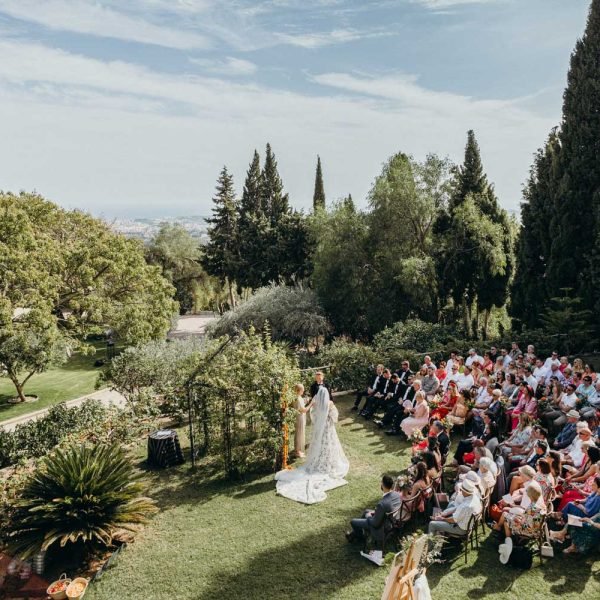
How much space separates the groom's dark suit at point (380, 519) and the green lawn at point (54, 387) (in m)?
17.4

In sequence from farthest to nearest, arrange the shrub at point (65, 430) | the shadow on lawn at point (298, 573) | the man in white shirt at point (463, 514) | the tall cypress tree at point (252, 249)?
the tall cypress tree at point (252, 249), the shrub at point (65, 430), the man in white shirt at point (463, 514), the shadow on lawn at point (298, 573)

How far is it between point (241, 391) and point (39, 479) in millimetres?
3858

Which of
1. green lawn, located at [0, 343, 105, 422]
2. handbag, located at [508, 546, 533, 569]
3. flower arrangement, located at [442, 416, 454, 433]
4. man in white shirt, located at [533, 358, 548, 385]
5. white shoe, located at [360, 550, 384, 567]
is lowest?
green lawn, located at [0, 343, 105, 422]

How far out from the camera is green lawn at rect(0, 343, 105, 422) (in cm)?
2197

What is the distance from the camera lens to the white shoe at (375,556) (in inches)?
286

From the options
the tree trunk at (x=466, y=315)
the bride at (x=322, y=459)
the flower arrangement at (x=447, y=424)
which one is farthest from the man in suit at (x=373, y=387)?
the tree trunk at (x=466, y=315)

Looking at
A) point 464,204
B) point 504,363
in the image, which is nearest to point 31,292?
point 504,363


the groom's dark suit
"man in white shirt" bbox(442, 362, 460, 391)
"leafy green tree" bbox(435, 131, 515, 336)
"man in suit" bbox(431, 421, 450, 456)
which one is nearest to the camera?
the groom's dark suit

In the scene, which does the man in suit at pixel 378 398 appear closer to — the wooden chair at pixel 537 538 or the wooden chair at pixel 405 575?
the wooden chair at pixel 537 538

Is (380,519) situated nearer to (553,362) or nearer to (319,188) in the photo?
(553,362)

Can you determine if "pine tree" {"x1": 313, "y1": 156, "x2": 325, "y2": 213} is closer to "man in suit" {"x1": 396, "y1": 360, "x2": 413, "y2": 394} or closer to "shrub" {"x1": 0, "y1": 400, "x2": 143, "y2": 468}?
"man in suit" {"x1": 396, "y1": 360, "x2": 413, "y2": 394}

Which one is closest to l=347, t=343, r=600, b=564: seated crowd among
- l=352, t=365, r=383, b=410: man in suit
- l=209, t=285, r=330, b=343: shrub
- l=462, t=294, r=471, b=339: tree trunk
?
l=352, t=365, r=383, b=410: man in suit

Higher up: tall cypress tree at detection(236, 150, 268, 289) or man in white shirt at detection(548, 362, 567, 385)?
tall cypress tree at detection(236, 150, 268, 289)

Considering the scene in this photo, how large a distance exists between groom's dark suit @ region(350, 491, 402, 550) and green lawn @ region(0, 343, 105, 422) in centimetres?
1739
